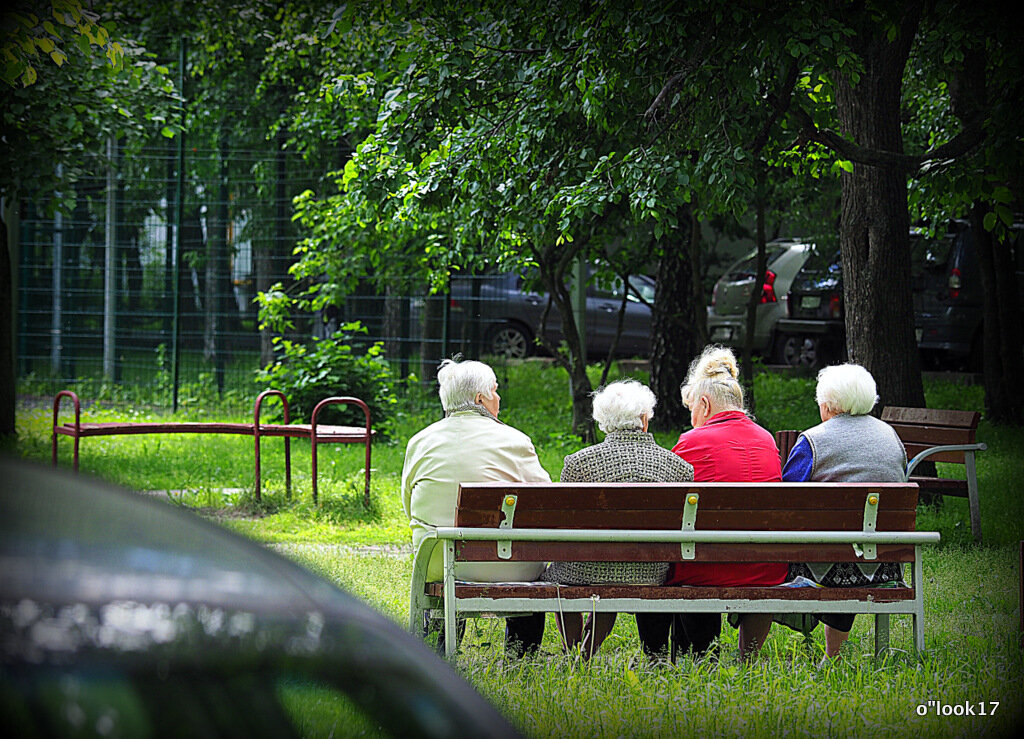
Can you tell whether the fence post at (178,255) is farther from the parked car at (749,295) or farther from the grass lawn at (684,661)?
the parked car at (749,295)

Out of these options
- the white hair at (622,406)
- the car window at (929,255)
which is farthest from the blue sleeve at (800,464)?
the car window at (929,255)

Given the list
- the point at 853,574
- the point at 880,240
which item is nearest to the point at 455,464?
the point at 853,574

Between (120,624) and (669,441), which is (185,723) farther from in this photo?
(669,441)

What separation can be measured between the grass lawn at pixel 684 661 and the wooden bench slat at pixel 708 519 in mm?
517

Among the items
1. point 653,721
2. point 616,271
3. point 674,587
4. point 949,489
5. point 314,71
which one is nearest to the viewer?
point 653,721

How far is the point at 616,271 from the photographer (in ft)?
43.4

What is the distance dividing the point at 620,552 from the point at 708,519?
370 millimetres

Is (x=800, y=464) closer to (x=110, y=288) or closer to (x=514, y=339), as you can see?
(x=110, y=288)

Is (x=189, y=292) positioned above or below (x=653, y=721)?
above

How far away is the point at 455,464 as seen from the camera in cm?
497

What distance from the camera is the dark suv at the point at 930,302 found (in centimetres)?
1490

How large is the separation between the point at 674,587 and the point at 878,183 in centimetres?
534

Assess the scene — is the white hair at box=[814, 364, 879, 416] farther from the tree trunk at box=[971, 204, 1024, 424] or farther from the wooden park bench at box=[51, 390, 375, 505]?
the tree trunk at box=[971, 204, 1024, 424]

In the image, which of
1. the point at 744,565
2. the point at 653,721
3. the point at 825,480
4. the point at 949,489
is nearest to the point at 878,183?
the point at 949,489
